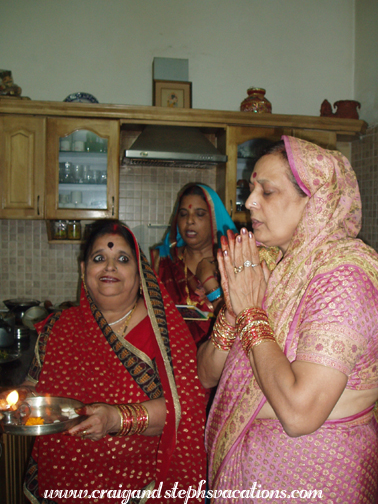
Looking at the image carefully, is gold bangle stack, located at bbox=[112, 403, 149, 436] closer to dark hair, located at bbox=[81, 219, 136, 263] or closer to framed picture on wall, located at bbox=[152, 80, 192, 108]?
dark hair, located at bbox=[81, 219, 136, 263]

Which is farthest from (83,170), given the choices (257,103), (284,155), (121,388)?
(284,155)

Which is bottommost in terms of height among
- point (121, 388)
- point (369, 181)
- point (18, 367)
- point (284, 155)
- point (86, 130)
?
point (18, 367)

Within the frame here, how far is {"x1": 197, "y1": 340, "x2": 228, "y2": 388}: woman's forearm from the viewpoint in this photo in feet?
3.89

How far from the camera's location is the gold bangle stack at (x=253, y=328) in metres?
0.92

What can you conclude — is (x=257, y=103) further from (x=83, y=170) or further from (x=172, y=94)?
(x=83, y=170)

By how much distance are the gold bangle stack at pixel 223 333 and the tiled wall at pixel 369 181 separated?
196 centimetres

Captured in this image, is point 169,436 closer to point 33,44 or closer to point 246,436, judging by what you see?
point 246,436

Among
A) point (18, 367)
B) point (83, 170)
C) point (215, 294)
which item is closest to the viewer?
point (18, 367)

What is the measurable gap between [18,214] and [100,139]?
2.42ft

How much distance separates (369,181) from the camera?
2.82m

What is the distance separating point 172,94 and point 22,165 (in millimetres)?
1136

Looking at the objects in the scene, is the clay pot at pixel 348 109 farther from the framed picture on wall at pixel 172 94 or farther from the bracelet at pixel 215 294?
the bracelet at pixel 215 294

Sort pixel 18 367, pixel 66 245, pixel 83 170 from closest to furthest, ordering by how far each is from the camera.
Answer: pixel 18 367 → pixel 83 170 → pixel 66 245

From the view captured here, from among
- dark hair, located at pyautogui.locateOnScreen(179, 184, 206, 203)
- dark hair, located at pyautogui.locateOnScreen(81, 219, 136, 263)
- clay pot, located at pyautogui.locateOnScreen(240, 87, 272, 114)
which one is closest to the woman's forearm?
dark hair, located at pyautogui.locateOnScreen(81, 219, 136, 263)
